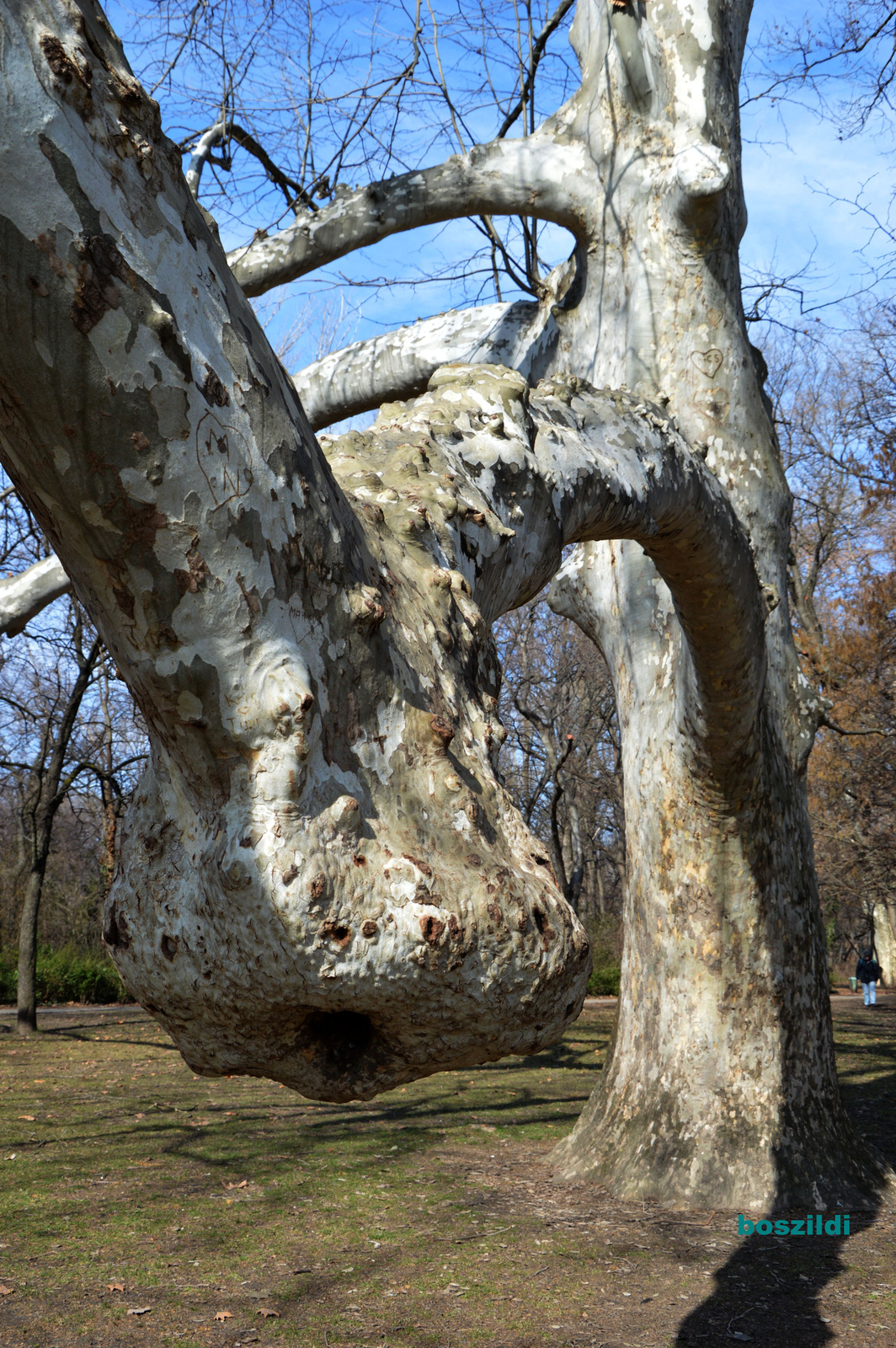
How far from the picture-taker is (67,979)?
18.9 metres

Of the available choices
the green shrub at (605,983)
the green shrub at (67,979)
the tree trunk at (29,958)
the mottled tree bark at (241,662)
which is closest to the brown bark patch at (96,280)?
the mottled tree bark at (241,662)

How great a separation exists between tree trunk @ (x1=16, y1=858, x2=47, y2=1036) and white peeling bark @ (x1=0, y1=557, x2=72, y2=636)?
10.2 metres

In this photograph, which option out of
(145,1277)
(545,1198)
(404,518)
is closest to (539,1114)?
(545,1198)

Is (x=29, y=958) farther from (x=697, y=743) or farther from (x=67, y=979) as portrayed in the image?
(x=697, y=743)

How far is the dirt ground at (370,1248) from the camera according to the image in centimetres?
418

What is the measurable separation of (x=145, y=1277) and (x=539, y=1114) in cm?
478

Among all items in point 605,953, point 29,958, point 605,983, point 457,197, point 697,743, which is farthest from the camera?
point 605,953

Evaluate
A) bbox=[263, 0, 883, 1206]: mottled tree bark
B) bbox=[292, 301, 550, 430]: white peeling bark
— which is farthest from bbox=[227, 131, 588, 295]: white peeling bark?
bbox=[292, 301, 550, 430]: white peeling bark

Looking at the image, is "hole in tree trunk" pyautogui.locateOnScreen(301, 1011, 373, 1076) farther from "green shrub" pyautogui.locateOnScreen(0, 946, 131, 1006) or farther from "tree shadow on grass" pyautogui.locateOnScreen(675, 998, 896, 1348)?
"green shrub" pyautogui.locateOnScreen(0, 946, 131, 1006)

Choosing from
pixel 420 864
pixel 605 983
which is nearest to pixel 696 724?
pixel 420 864

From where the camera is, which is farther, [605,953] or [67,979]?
[605,953]

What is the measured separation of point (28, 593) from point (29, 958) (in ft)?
34.7

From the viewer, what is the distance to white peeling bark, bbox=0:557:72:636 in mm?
4574

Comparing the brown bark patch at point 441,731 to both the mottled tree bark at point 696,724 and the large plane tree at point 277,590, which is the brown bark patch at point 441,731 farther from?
the mottled tree bark at point 696,724
